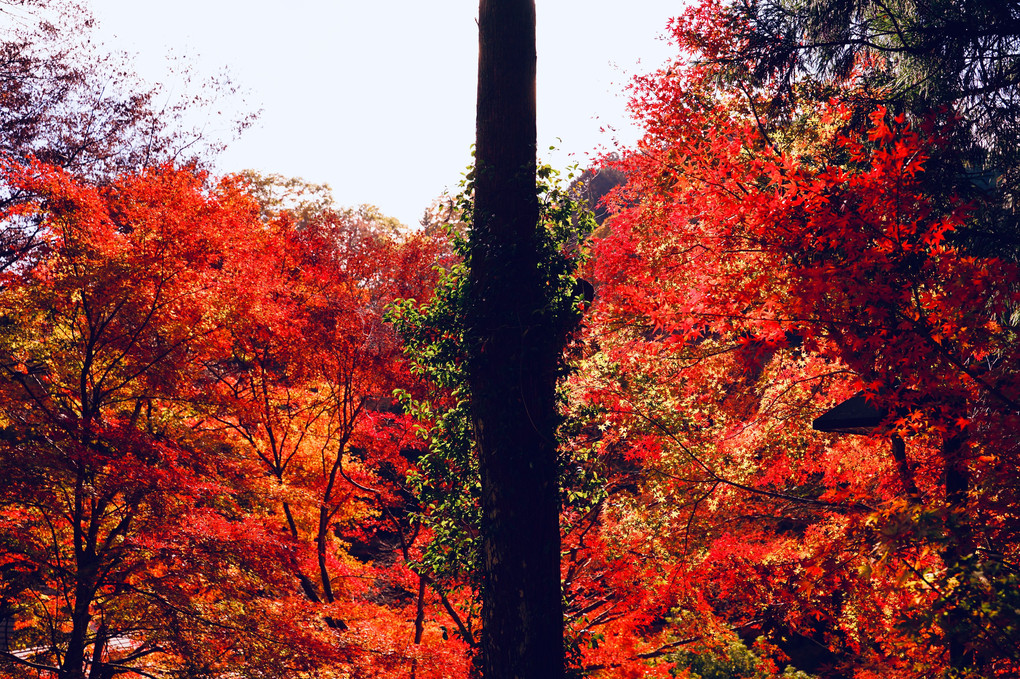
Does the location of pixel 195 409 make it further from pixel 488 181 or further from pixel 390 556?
pixel 390 556

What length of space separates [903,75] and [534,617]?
6.73 meters

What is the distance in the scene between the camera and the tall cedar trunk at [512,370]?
462 centimetres

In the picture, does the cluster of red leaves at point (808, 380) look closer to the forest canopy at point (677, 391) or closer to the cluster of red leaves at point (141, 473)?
the forest canopy at point (677, 391)

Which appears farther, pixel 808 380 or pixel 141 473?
pixel 808 380

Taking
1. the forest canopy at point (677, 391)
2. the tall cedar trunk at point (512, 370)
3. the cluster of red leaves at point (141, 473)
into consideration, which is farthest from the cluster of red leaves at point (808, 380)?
the cluster of red leaves at point (141, 473)

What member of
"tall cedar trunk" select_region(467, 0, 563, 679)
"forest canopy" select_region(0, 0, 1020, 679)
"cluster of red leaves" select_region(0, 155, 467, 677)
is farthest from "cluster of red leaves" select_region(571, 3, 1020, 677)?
"cluster of red leaves" select_region(0, 155, 467, 677)

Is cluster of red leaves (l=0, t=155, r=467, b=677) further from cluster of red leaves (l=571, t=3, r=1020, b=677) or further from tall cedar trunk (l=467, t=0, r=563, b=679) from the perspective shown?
cluster of red leaves (l=571, t=3, r=1020, b=677)

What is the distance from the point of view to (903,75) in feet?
22.0

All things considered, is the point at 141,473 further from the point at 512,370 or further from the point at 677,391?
the point at 677,391

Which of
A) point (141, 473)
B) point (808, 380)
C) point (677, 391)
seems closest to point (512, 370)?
point (141, 473)

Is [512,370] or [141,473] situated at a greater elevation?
[512,370]

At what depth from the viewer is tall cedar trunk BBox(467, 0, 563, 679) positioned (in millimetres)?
4625

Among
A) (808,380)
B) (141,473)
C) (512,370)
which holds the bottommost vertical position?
(141,473)

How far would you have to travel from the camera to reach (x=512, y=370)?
4930 millimetres
